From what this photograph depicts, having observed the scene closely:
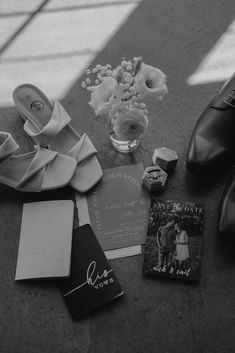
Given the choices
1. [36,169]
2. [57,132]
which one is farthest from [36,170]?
[57,132]

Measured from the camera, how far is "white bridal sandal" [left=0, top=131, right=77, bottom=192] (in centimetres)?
91

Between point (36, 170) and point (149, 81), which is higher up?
point (149, 81)

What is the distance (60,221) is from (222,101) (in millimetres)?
462

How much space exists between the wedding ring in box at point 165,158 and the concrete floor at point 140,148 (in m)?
0.03

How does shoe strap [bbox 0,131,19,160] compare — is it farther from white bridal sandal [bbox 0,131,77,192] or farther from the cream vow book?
the cream vow book

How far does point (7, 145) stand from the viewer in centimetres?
93

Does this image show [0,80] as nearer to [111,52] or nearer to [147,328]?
[111,52]

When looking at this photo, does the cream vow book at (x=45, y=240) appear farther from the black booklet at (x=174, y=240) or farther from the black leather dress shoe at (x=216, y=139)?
the black leather dress shoe at (x=216, y=139)

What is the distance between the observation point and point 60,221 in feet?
2.94

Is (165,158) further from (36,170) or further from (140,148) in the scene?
(36,170)

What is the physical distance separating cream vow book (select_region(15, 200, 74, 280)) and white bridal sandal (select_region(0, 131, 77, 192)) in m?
0.04

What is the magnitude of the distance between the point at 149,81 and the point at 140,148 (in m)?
0.25

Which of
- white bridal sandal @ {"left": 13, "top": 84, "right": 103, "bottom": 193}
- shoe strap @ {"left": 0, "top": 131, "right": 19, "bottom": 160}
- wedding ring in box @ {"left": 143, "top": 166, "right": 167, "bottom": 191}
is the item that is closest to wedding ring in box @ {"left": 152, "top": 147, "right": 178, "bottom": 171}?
wedding ring in box @ {"left": 143, "top": 166, "right": 167, "bottom": 191}

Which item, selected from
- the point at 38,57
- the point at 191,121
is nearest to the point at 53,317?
the point at 191,121
